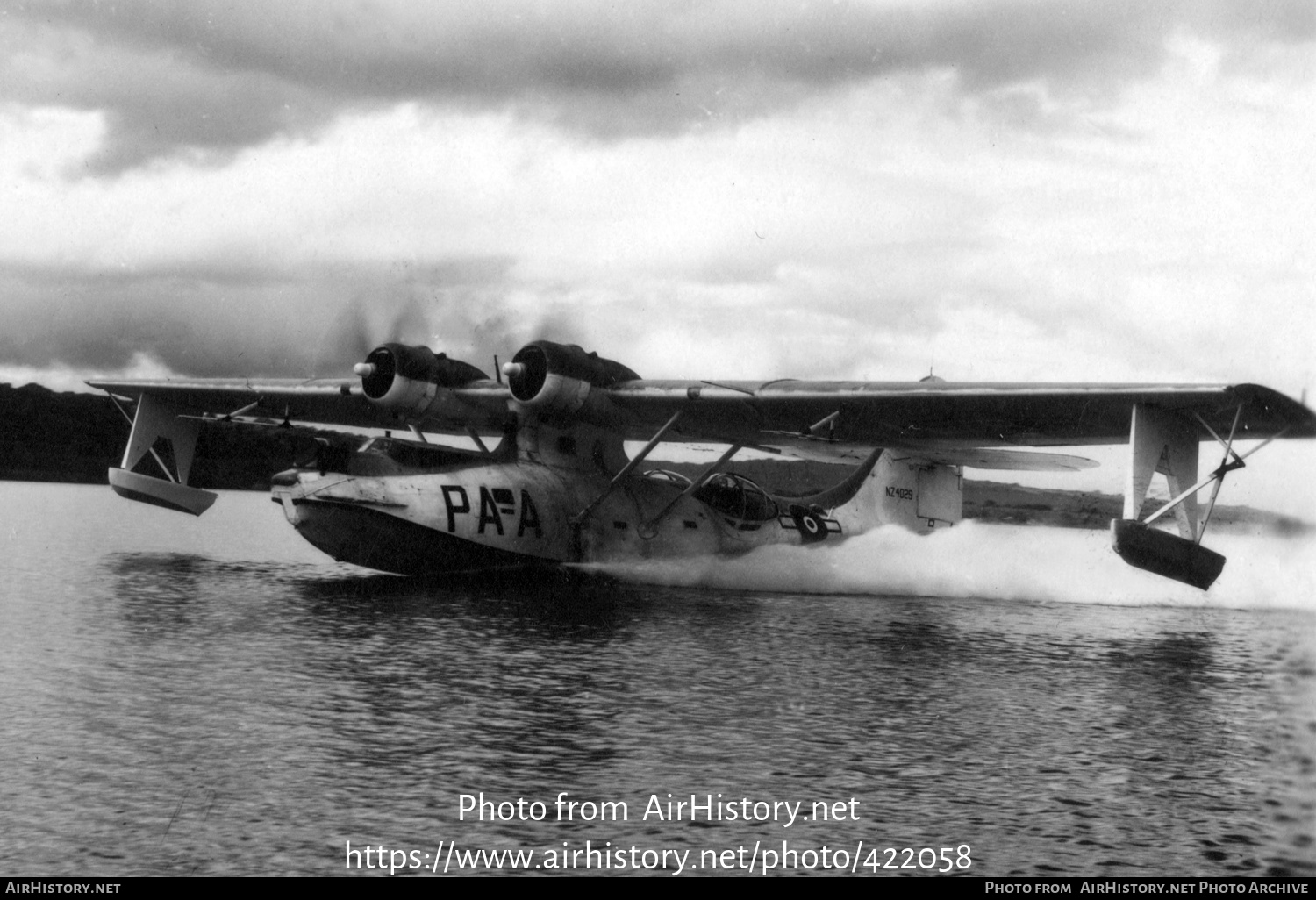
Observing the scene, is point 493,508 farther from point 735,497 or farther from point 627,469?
point 735,497

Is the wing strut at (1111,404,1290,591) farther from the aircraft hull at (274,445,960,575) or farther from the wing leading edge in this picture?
the aircraft hull at (274,445,960,575)

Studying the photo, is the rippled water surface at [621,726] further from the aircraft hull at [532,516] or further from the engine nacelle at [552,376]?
the engine nacelle at [552,376]

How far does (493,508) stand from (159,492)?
31.8 feet

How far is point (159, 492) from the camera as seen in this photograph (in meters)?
25.1

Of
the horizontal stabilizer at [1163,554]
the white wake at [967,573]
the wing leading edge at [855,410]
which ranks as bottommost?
the white wake at [967,573]

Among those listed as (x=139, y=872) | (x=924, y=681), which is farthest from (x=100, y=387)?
(x=139, y=872)

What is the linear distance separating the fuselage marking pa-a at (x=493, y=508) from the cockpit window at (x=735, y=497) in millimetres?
4127

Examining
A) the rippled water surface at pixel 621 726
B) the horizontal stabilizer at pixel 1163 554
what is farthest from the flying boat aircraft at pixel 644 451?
the rippled water surface at pixel 621 726

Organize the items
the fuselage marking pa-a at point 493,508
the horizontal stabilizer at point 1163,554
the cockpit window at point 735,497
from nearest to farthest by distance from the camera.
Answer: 1. the horizontal stabilizer at point 1163,554
2. the fuselage marking pa-a at point 493,508
3. the cockpit window at point 735,497

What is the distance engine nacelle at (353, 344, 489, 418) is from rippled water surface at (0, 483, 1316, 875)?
4.58 meters

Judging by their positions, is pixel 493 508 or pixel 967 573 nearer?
pixel 493 508

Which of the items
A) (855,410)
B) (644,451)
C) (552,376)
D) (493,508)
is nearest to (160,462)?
(493,508)

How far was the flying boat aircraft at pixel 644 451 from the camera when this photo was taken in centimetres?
1617

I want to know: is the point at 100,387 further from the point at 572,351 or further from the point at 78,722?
the point at 78,722
